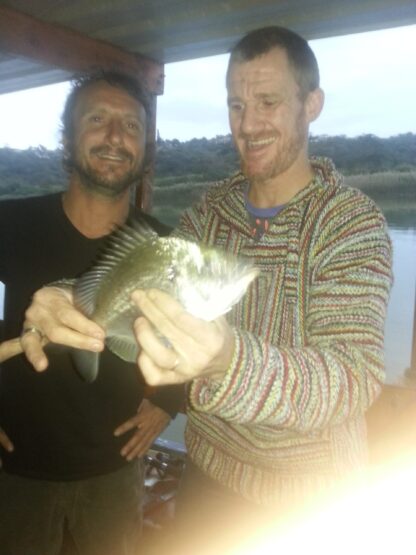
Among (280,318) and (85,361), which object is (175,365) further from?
(85,361)

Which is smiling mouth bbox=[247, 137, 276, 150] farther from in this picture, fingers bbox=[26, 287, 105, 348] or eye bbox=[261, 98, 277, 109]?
fingers bbox=[26, 287, 105, 348]

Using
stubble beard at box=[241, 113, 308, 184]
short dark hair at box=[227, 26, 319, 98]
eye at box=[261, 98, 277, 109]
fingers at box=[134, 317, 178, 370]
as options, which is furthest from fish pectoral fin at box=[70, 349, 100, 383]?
short dark hair at box=[227, 26, 319, 98]

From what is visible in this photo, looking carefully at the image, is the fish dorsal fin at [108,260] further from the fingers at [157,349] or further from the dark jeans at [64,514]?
the dark jeans at [64,514]

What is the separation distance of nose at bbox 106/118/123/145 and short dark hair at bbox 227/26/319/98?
100 cm

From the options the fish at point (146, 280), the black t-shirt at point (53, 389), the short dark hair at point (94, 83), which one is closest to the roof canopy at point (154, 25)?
the short dark hair at point (94, 83)

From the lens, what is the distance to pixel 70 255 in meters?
2.79

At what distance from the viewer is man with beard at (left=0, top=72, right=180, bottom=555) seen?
265 centimetres

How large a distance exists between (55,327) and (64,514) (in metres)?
1.30

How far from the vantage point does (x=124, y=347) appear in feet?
6.66

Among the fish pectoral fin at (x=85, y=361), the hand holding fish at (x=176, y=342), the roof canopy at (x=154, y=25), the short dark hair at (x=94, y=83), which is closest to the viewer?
the hand holding fish at (x=176, y=342)

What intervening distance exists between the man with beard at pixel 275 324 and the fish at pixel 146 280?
0.37 ft

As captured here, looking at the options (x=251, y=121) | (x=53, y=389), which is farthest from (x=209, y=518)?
(x=251, y=121)

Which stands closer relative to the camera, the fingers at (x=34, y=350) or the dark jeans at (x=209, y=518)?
the fingers at (x=34, y=350)

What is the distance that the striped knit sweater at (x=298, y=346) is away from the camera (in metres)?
1.54
